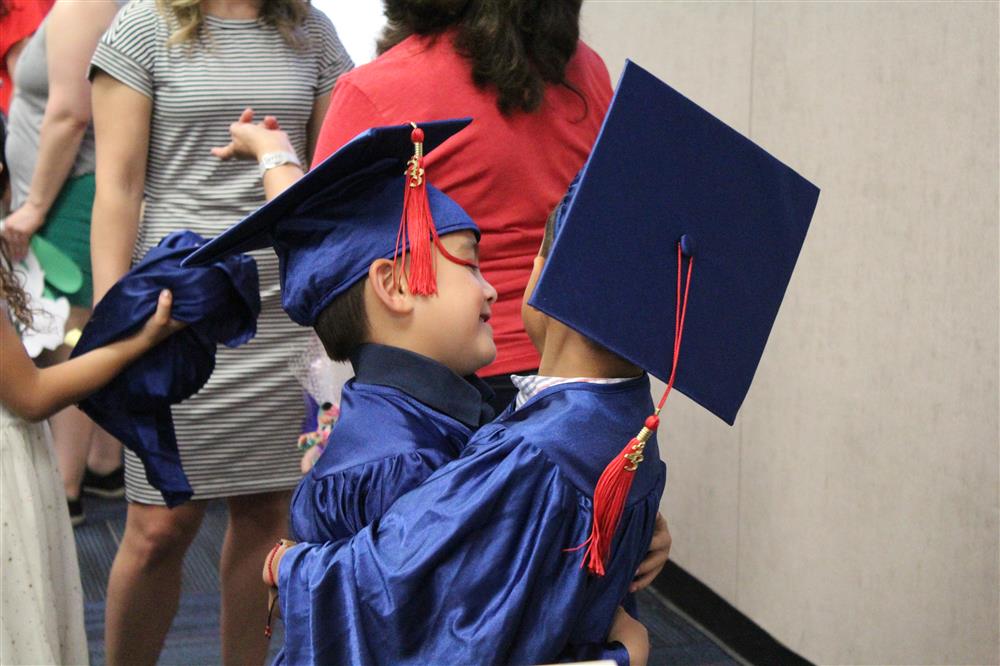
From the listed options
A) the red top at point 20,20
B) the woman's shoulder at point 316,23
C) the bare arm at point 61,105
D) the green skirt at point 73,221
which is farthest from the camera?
the red top at point 20,20

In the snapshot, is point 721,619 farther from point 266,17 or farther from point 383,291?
point 383,291

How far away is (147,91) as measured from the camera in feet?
7.75

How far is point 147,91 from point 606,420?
1.37 metres

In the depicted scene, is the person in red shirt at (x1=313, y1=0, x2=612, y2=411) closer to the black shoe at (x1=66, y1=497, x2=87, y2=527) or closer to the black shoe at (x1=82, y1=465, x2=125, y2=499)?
the black shoe at (x1=66, y1=497, x2=87, y2=527)

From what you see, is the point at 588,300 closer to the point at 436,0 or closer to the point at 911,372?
the point at 436,0

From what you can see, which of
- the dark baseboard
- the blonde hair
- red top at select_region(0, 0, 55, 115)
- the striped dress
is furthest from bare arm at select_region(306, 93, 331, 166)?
red top at select_region(0, 0, 55, 115)

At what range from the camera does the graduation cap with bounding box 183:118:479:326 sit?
1554 mm

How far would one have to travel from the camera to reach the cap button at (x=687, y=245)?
1370mm

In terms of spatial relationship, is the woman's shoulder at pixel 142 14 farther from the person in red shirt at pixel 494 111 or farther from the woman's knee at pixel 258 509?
the woman's knee at pixel 258 509

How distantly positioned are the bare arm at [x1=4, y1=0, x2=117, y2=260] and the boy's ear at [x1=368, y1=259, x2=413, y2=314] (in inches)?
65.5

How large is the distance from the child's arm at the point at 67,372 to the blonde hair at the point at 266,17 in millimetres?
607

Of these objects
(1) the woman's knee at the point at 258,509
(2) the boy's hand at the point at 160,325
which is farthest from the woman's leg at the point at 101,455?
(2) the boy's hand at the point at 160,325

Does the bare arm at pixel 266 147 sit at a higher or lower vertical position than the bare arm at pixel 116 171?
higher

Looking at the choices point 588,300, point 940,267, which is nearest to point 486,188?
point 588,300
